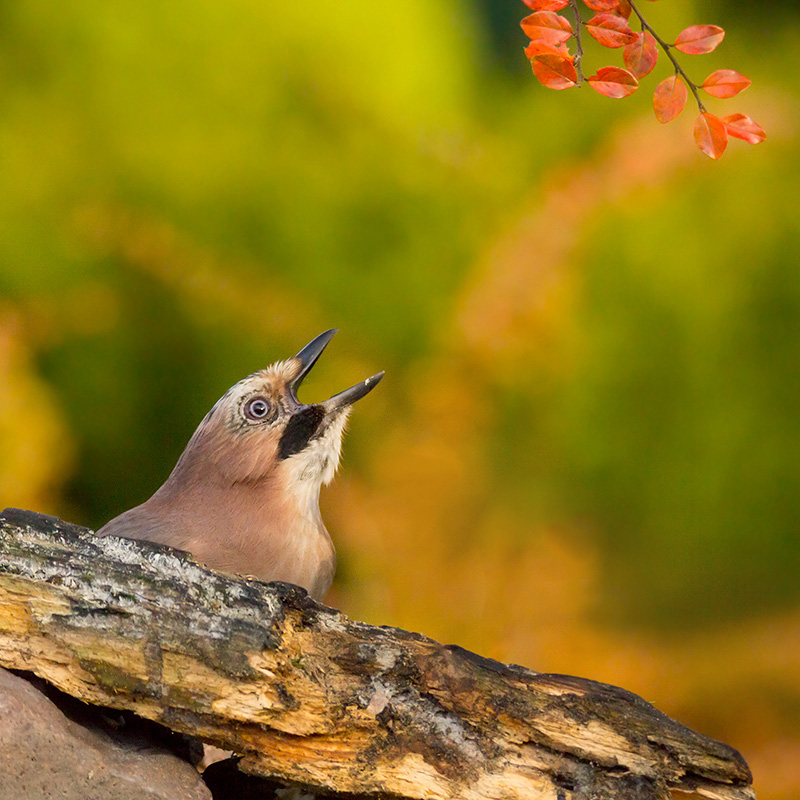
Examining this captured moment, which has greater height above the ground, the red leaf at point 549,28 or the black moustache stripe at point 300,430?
the red leaf at point 549,28

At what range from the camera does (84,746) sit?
6.13 feet

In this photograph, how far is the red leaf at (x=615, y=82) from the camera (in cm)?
211

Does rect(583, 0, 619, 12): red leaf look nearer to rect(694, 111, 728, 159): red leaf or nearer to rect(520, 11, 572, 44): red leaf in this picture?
rect(520, 11, 572, 44): red leaf

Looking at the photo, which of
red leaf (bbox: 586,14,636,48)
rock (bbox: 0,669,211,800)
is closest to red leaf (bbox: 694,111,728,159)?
red leaf (bbox: 586,14,636,48)

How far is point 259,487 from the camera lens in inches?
107

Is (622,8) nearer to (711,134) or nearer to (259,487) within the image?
(711,134)

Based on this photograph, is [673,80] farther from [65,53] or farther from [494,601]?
[65,53]

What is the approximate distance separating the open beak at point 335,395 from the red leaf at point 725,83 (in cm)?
117

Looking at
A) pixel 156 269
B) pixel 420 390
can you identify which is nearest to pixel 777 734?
pixel 420 390

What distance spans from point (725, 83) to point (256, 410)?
59.9 inches

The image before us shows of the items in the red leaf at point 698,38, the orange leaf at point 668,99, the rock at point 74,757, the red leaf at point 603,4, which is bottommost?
the rock at point 74,757

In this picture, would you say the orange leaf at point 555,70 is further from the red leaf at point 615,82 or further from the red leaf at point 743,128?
the red leaf at point 743,128

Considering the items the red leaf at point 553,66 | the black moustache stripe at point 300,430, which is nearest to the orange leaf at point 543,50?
the red leaf at point 553,66

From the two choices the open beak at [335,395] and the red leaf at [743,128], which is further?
the open beak at [335,395]
